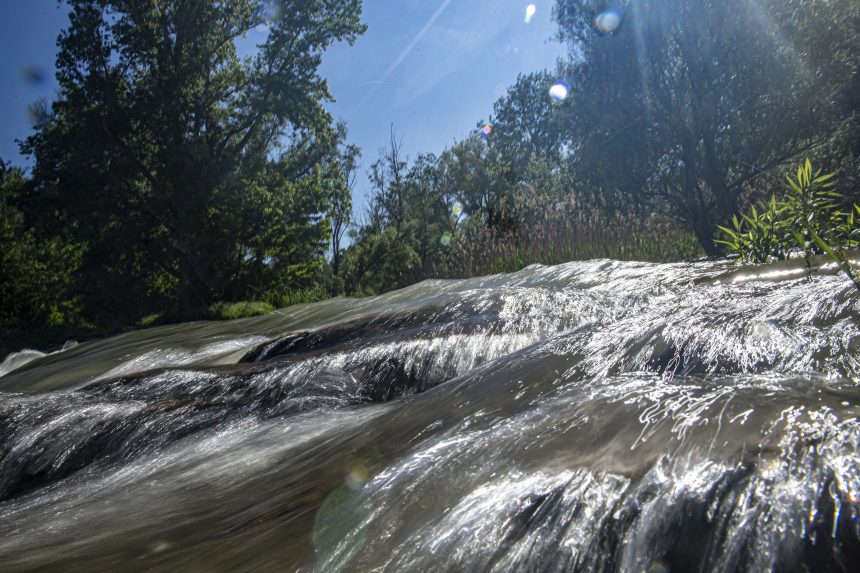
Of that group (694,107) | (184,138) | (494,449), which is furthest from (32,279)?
(494,449)

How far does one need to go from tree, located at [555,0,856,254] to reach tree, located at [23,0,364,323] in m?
9.79

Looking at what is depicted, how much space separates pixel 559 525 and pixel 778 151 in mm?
14427

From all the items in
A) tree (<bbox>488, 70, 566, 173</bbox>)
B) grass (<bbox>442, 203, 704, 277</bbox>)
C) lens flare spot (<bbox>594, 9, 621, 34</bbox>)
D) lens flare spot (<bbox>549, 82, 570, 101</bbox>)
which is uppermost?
tree (<bbox>488, 70, 566, 173</bbox>)

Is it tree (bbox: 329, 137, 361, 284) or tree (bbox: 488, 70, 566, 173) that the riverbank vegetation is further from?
tree (bbox: 488, 70, 566, 173)

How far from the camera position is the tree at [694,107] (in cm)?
1306

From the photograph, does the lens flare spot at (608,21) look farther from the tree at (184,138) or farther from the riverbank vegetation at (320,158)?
the tree at (184,138)

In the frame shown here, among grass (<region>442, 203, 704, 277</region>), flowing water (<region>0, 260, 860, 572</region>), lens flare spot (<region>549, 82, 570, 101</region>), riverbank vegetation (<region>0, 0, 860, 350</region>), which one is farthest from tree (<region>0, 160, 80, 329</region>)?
flowing water (<region>0, 260, 860, 572</region>)

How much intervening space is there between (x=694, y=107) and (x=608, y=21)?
9.26 feet

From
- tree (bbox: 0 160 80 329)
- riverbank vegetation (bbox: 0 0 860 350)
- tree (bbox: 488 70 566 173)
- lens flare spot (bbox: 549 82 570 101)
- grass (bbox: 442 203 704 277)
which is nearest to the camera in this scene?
grass (bbox: 442 203 704 277)

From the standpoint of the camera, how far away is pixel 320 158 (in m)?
23.0

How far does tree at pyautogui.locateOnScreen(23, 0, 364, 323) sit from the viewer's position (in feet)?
63.5

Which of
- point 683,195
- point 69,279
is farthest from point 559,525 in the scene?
point 69,279

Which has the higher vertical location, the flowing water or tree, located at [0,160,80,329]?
tree, located at [0,160,80,329]

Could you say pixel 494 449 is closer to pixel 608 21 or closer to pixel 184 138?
pixel 608 21
